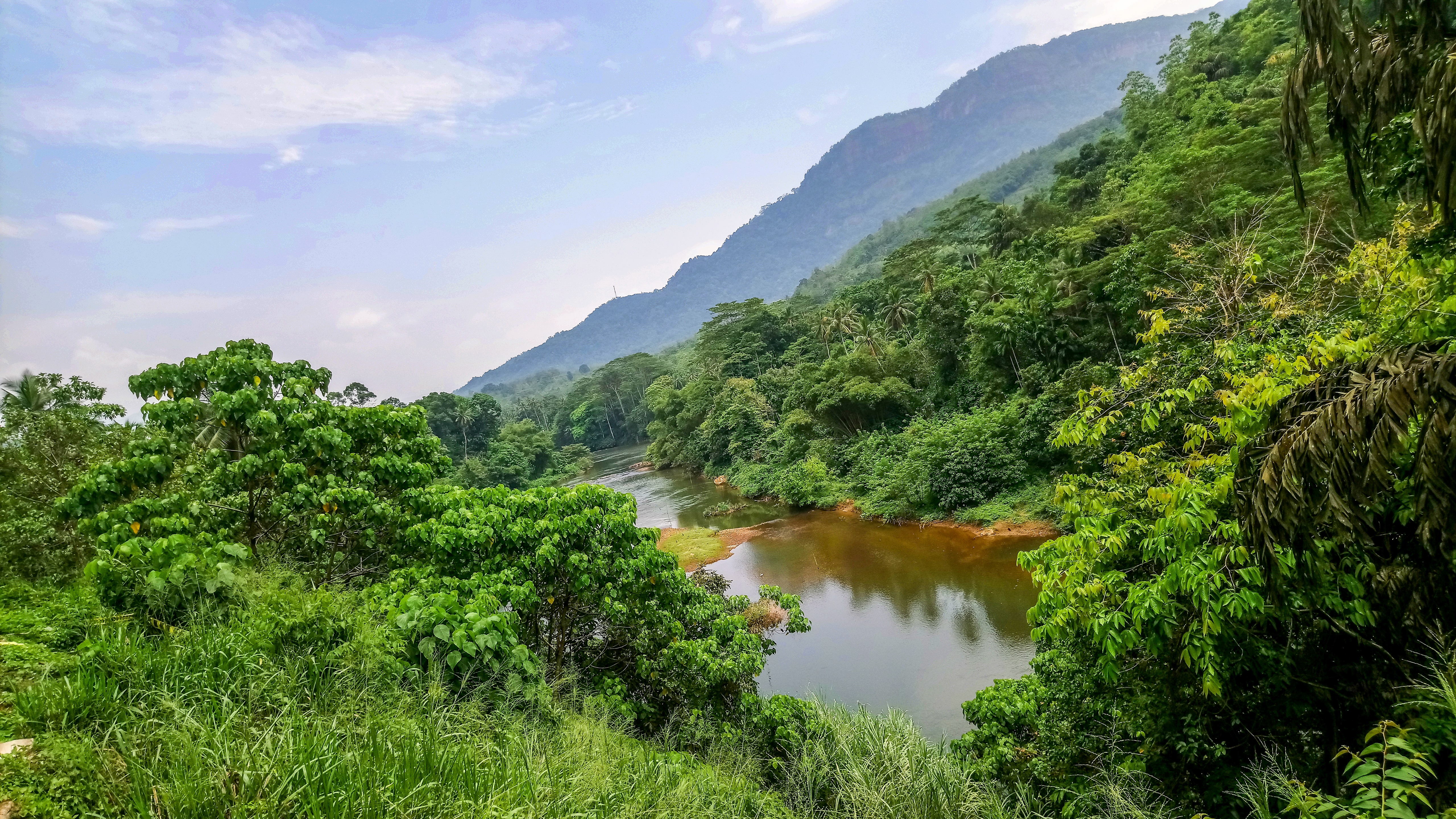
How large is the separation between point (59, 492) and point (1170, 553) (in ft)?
45.0

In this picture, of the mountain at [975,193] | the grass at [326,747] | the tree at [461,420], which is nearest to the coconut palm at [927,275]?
the grass at [326,747]

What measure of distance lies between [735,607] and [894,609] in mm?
6462

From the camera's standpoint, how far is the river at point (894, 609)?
33.9ft

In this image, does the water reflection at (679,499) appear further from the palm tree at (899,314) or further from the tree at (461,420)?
the palm tree at (899,314)

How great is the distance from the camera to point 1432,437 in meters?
2.20

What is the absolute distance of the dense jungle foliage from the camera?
2.42m

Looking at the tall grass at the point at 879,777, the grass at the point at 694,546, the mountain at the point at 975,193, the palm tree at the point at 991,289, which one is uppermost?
the mountain at the point at 975,193

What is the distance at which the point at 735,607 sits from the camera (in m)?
8.69

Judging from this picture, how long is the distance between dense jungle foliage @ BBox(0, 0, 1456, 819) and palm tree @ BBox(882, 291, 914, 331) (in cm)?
2469

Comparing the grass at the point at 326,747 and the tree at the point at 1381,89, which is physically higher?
the tree at the point at 1381,89

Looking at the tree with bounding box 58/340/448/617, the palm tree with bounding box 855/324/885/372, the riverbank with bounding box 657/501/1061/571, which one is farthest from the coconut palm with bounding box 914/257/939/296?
the tree with bounding box 58/340/448/617

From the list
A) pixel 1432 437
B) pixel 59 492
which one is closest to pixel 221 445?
pixel 59 492

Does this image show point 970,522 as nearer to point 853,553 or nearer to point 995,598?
point 853,553

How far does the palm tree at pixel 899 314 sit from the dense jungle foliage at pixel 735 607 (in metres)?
24.7
